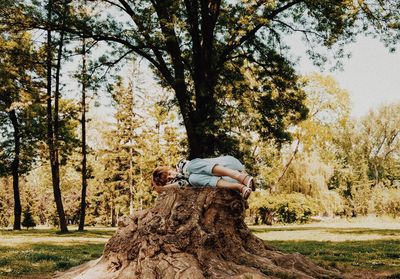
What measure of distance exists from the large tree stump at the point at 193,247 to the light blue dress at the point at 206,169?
16 centimetres

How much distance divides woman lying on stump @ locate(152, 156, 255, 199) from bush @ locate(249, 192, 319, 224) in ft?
99.8

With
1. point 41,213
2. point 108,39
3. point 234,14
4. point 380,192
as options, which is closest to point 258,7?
point 234,14

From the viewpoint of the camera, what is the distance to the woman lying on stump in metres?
6.41

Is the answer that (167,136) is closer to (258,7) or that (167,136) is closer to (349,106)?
(349,106)

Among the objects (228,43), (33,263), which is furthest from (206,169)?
(228,43)

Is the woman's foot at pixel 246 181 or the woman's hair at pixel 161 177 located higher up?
the woman's hair at pixel 161 177

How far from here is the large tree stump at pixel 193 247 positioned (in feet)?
19.1

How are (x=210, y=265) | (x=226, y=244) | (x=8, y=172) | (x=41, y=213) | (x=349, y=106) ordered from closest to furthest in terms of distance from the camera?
1. (x=210, y=265)
2. (x=226, y=244)
3. (x=8, y=172)
4. (x=349, y=106)
5. (x=41, y=213)

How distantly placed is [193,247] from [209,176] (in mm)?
1310

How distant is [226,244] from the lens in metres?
6.55

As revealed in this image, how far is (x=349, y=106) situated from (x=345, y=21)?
2838cm

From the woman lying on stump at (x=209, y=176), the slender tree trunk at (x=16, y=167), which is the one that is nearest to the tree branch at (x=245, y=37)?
the woman lying on stump at (x=209, y=176)

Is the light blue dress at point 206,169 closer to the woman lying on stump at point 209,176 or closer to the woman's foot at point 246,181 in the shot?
the woman lying on stump at point 209,176

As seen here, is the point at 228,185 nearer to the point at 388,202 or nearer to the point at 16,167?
the point at 16,167
